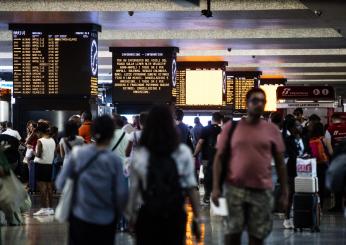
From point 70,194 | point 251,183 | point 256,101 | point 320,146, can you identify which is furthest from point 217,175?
point 320,146

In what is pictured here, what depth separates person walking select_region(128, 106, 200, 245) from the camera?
23.7ft

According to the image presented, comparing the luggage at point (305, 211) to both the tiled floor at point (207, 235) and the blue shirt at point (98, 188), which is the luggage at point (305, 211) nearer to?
the tiled floor at point (207, 235)

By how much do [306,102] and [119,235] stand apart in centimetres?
1868

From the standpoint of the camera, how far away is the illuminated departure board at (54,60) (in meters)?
21.1

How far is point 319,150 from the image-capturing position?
1830cm

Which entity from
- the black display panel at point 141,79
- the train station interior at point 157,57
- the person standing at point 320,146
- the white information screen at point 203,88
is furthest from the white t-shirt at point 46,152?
the white information screen at point 203,88

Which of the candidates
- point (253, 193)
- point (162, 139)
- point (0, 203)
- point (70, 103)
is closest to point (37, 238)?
point (0, 203)

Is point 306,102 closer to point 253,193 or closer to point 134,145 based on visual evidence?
point 134,145

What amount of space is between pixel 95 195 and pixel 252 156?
1.61 meters

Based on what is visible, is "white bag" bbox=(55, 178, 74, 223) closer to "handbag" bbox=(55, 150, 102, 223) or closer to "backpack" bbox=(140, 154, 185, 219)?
"handbag" bbox=(55, 150, 102, 223)

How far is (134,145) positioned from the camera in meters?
13.5

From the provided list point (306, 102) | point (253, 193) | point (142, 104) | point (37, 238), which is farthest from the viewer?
point (306, 102)

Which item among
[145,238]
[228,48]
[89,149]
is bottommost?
[145,238]

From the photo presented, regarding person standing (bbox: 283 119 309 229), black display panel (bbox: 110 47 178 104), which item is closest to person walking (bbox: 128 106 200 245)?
person standing (bbox: 283 119 309 229)
